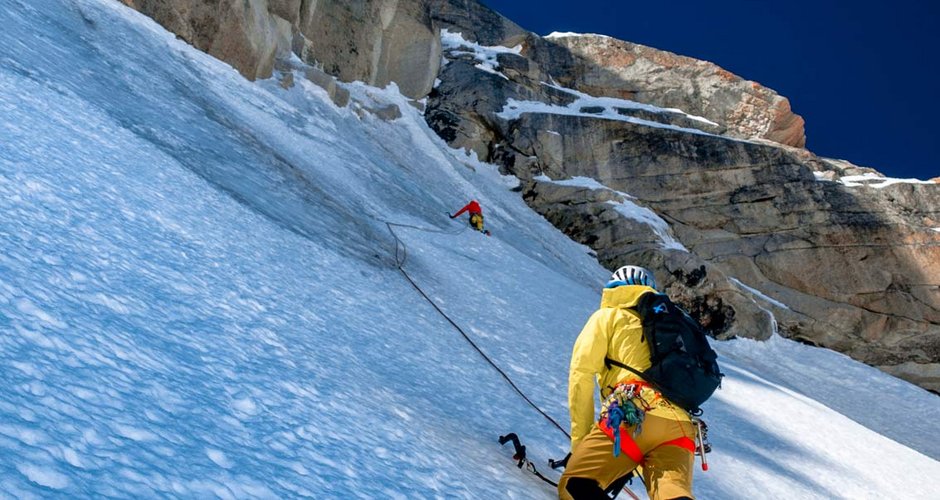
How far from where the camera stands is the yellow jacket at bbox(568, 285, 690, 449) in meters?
4.32

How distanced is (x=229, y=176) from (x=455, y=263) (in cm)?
587

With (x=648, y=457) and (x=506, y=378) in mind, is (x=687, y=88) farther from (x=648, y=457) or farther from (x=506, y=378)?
(x=648, y=457)

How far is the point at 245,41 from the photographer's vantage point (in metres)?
22.7

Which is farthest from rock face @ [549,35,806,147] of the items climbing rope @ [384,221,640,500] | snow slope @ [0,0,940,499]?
climbing rope @ [384,221,640,500]

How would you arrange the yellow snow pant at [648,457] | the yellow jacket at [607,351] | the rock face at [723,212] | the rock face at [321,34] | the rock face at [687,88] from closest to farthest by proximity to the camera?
the yellow snow pant at [648,457] → the yellow jacket at [607,351] → the rock face at [321,34] → the rock face at [723,212] → the rock face at [687,88]

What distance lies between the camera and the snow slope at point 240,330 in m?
2.72

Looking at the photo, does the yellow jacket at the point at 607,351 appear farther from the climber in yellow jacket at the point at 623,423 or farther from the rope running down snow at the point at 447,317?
the rope running down snow at the point at 447,317

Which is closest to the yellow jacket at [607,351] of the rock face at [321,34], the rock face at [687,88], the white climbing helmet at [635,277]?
the white climbing helmet at [635,277]

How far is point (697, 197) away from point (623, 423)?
138ft

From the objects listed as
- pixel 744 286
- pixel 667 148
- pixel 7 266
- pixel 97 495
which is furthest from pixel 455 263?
pixel 667 148

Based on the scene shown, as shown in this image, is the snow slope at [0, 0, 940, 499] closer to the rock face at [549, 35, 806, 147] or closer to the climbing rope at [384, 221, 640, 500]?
the climbing rope at [384, 221, 640, 500]

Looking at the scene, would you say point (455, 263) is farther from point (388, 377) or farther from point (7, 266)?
point (7, 266)

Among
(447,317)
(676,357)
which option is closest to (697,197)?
(447,317)

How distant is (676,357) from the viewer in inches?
162
